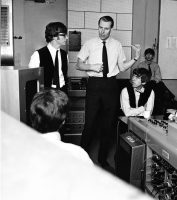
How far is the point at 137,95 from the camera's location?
3406mm

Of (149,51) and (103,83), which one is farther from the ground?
(149,51)

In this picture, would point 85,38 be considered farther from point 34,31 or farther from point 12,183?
point 12,183

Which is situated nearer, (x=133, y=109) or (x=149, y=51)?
(x=133, y=109)

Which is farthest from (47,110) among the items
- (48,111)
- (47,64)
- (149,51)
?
(149,51)

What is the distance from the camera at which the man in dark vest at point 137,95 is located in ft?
10.8

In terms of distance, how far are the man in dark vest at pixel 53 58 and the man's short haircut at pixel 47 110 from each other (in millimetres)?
1423

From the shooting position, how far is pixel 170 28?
19.5 ft

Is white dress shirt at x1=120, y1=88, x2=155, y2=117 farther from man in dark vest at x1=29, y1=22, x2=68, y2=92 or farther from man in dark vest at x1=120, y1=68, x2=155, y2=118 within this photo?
man in dark vest at x1=29, y1=22, x2=68, y2=92

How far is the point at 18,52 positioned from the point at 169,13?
2.87 m

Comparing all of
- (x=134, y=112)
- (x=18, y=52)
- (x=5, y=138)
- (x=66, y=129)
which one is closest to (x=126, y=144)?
(x=134, y=112)

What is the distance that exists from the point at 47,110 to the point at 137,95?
2.15 m

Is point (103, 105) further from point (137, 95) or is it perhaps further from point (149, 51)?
point (149, 51)

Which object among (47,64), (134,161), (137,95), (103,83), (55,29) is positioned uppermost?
(55,29)

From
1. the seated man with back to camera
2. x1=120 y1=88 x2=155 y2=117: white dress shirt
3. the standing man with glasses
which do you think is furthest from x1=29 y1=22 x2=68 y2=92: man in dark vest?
the seated man with back to camera
